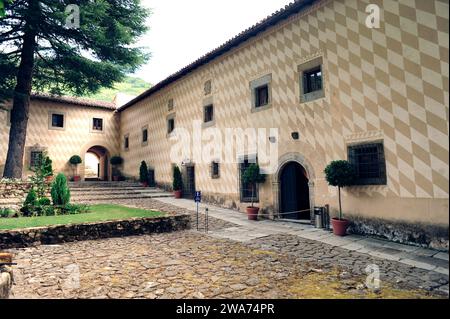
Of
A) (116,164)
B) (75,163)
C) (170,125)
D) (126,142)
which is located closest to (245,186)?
(170,125)

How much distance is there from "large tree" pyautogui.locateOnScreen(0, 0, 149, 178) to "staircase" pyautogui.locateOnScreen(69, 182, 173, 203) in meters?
3.16

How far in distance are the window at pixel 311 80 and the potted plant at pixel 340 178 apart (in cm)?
246

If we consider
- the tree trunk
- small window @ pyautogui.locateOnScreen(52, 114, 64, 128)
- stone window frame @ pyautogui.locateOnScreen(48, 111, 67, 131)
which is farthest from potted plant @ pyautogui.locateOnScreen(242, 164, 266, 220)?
small window @ pyautogui.locateOnScreen(52, 114, 64, 128)

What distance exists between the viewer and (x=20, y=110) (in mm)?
14086

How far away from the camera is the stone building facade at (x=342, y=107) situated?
20.5 feet

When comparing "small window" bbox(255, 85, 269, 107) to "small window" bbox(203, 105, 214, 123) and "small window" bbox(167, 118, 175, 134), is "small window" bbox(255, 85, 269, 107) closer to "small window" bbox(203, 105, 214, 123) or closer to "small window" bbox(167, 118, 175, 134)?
"small window" bbox(203, 105, 214, 123)

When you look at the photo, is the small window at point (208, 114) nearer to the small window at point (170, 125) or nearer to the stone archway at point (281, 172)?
the small window at point (170, 125)

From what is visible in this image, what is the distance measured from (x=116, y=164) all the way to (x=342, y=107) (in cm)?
1958

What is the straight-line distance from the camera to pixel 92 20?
1255cm

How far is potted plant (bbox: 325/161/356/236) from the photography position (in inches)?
291

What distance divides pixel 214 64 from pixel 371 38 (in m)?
7.50

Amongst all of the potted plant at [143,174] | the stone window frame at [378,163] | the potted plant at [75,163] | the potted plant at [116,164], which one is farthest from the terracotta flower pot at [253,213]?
the potted plant at [75,163]
